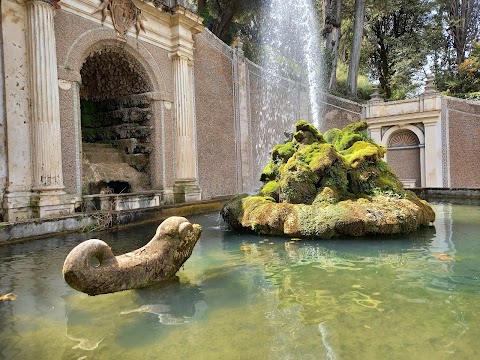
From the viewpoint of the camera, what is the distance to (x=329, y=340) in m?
2.54

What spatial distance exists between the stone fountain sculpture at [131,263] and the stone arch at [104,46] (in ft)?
20.2

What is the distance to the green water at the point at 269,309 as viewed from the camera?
2479 millimetres

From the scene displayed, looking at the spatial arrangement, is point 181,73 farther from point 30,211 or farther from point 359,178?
point 359,178

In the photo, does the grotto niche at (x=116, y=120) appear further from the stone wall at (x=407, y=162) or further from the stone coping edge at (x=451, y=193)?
the stone wall at (x=407, y=162)

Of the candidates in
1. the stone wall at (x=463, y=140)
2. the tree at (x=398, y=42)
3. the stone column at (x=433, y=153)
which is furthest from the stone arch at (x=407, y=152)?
the tree at (x=398, y=42)

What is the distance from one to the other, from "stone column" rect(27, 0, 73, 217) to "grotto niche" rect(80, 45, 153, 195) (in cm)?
211

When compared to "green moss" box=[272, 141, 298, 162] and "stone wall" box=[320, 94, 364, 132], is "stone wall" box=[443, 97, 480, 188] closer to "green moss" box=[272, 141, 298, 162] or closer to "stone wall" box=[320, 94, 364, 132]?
"stone wall" box=[320, 94, 364, 132]

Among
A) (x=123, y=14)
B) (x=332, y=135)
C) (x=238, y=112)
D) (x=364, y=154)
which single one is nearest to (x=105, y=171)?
(x=123, y=14)

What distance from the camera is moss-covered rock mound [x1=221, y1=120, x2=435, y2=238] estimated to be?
19.9 ft

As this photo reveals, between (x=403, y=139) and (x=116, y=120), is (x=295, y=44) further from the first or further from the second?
(x=116, y=120)

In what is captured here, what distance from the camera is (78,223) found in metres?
7.41

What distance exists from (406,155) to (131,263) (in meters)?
16.6

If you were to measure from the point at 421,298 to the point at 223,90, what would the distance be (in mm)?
12062

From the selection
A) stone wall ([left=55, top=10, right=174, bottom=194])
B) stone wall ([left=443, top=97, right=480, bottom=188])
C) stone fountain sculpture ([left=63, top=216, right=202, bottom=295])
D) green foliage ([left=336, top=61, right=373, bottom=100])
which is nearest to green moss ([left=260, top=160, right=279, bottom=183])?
stone wall ([left=55, top=10, right=174, bottom=194])
